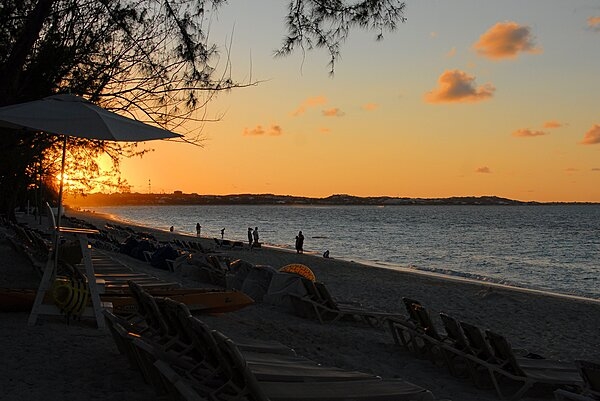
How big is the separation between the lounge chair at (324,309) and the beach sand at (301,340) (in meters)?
0.19

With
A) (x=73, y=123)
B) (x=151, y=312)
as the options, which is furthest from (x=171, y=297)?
(x=151, y=312)

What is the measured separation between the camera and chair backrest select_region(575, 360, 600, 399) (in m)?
4.98

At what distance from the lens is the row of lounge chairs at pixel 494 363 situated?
21.0 feet

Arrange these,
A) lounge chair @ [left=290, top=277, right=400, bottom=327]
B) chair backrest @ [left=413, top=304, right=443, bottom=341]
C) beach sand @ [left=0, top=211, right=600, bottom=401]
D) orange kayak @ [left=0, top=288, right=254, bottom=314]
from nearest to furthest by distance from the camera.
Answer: beach sand @ [left=0, top=211, right=600, bottom=401]
orange kayak @ [left=0, top=288, right=254, bottom=314]
chair backrest @ [left=413, top=304, right=443, bottom=341]
lounge chair @ [left=290, top=277, right=400, bottom=327]

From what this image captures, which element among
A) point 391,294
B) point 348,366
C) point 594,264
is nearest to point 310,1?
point 348,366

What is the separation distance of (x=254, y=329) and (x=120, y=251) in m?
12.9

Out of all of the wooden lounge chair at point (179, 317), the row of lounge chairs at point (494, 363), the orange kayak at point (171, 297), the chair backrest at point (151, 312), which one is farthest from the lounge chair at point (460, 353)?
the chair backrest at point (151, 312)

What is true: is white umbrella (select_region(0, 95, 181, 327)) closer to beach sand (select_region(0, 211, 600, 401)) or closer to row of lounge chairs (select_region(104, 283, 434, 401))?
beach sand (select_region(0, 211, 600, 401))

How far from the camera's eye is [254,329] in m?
7.89

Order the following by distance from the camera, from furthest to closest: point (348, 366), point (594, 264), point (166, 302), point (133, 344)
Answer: point (594, 264), point (348, 366), point (133, 344), point (166, 302)

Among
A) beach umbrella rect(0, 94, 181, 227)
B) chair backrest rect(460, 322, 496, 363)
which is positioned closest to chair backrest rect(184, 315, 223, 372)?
beach umbrella rect(0, 94, 181, 227)

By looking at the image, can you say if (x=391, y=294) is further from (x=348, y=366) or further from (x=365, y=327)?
(x=348, y=366)

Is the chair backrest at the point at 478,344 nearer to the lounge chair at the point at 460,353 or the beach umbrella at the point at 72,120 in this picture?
the lounge chair at the point at 460,353

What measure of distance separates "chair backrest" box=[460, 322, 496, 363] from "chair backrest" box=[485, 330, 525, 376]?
122 mm
